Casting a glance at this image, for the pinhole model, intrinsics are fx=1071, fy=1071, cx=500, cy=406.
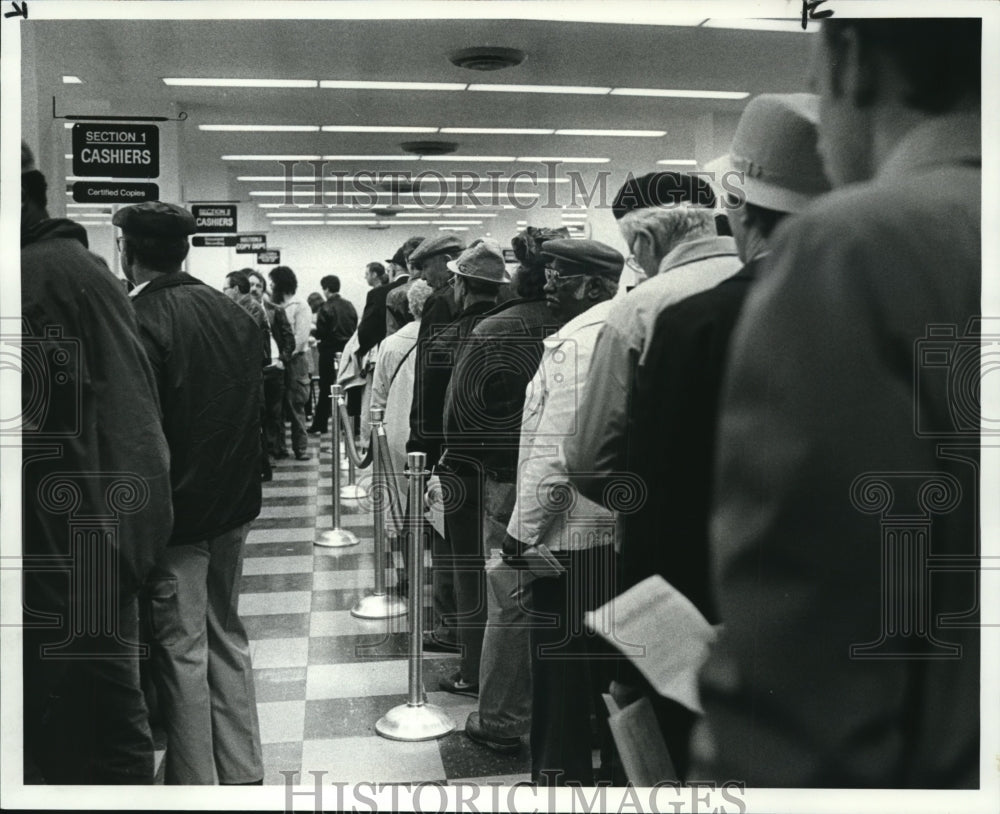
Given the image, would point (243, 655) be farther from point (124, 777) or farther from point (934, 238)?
point (934, 238)

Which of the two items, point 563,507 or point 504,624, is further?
point 504,624

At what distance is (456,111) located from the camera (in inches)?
97.1

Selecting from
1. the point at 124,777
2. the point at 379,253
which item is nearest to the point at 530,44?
the point at 379,253

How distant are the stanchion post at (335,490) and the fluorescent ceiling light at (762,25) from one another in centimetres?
151

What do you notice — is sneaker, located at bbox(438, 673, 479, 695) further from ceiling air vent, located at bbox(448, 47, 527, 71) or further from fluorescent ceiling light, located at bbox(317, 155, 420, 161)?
ceiling air vent, located at bbox(448, 47, 527, 71)

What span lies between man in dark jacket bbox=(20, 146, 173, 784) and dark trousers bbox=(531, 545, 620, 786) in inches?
36.5

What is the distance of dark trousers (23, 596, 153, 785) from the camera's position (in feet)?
8.00

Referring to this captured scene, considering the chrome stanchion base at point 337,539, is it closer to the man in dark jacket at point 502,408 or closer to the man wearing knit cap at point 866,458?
the man in dark jacket at point 502,408

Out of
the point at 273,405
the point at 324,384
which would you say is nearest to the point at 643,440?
the point at 273,405

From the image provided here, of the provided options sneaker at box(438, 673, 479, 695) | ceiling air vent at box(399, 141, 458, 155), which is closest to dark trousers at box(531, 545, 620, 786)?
sneaker at box(438, 673, 479, 695)

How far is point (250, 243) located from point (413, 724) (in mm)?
1361

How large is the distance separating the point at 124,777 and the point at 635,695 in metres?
1.21

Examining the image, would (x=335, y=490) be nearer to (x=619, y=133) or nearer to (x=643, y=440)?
Result: (x=643, y=440)

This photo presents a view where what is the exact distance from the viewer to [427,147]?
98.3 inches
